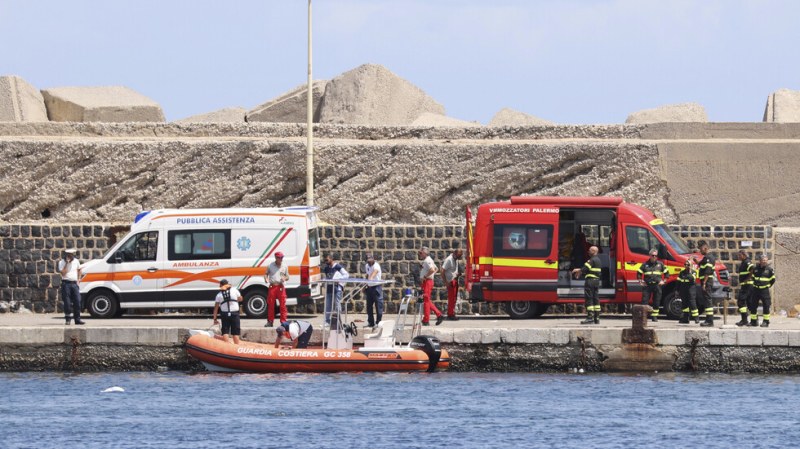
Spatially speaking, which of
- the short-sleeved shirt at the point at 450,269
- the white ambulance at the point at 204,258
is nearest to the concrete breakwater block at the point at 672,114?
the short-sleeved shirt at the point at 450,269

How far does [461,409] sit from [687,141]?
11.5 metres

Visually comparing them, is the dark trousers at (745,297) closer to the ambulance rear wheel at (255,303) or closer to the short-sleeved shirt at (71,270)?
the ambulance rear wheel at (255,303)

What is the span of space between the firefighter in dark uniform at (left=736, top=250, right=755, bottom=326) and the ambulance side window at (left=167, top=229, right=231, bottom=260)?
8798 mm

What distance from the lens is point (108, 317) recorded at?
31781 mm

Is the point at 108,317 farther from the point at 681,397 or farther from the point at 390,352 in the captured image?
the point at 681,397

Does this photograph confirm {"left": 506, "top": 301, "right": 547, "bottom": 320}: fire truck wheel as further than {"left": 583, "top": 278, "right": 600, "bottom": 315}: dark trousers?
Yes

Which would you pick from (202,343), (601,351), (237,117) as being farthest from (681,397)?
(237,117)

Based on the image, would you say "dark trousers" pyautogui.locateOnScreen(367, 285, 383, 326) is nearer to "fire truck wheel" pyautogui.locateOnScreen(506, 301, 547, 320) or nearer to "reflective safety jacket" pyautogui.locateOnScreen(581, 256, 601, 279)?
"fire truck wheel" pyautogui.locateOnScreen(506, 301, 547, 320)

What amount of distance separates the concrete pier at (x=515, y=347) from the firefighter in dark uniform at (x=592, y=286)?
257mm

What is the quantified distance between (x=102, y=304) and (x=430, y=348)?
676 centimetres

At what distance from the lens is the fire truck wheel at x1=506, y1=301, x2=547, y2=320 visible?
31219 millimetres

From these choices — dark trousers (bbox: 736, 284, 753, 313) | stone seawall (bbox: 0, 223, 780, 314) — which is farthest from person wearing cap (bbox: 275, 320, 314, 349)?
dark trousers (bbox: 736, 284, 753, 313)

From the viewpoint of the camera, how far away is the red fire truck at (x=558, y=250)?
30.5 meters

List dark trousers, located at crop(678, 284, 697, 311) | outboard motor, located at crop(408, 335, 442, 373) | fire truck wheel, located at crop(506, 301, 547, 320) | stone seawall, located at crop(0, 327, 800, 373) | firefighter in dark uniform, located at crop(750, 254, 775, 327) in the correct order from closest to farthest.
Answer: outboard motor, located at crop(408, 335, 442, 373)
stone seawall, located at crop(0, 327, 800, 373)
firefighter in dark uniform, located at crop(750, 254, 775, 327)
dark trousers, located at crop(678, 284, 697, 311)
fire truck wheel, located at crop(506, 301, 547, 320)
